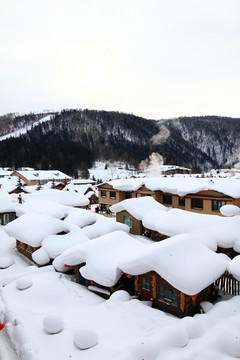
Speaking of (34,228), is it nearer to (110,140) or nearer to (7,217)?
(7,217)

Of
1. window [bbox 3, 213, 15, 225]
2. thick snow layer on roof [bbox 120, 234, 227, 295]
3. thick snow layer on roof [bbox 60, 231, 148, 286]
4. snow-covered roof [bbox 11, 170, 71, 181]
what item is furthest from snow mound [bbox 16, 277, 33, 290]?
snow-covered roof [bbox 11, 170, 71, 181]

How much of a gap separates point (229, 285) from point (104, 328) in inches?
300

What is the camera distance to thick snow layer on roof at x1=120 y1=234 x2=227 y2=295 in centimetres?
961

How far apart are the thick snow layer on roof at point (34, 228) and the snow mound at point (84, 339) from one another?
33.1ft

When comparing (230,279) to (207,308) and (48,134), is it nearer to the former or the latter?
(207,308)

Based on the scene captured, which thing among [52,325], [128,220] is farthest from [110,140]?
[52,325]

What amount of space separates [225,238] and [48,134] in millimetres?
144235

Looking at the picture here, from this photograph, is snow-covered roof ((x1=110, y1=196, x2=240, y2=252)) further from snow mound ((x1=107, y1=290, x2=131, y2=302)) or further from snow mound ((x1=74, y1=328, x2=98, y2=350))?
snow mound ((x1=74, y1=328, x2=98, y2=350))

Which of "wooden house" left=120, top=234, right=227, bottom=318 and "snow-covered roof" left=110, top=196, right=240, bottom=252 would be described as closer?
"wooden house" left=120, top=234, right=227, bottom=318

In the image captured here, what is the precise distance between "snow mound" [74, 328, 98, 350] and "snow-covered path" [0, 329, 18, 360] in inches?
91.3

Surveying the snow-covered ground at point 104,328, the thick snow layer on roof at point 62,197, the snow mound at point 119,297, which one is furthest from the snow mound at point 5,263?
the thick snow layer on roof at point 62,197

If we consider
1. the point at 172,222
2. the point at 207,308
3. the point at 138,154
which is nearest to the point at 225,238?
the point at 172,222

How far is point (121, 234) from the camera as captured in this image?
15.1 m

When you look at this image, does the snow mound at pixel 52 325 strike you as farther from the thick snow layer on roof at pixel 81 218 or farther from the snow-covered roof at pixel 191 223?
the thick snow layer on roof at pixel 81 218
